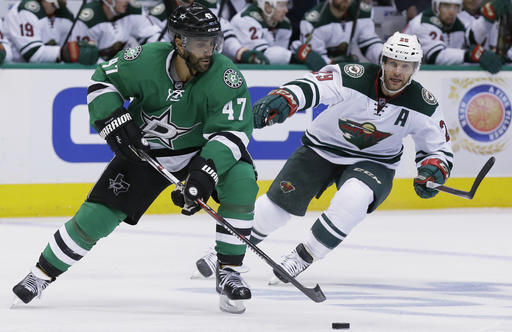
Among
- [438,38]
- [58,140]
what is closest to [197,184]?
[58,140]

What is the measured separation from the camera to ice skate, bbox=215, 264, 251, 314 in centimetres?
383

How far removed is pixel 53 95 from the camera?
6.70 m

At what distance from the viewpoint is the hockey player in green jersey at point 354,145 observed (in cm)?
454

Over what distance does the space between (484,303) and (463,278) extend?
73cm

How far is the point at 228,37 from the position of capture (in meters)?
7.32

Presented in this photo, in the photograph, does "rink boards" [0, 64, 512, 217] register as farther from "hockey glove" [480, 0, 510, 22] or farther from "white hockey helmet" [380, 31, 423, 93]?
"white hockey helmet" [380, 31, 423, 93]

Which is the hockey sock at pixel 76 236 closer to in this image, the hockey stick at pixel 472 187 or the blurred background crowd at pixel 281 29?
the hockey stick at pixel 472 187

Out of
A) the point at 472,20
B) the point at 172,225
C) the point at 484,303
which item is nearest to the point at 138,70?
the point at 484,303

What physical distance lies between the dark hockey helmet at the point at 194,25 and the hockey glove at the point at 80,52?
9.64ft

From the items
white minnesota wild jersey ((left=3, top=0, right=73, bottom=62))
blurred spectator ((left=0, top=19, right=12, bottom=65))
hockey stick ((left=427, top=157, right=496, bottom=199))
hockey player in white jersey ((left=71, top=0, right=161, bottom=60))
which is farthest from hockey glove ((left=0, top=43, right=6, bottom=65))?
hockey stick ((left=427, top=157, right=496, bottom=199))

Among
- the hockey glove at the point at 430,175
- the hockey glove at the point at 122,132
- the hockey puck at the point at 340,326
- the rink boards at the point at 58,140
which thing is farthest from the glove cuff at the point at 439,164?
the rink boards at the point at 58,140

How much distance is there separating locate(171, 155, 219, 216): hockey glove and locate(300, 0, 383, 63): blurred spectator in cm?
392

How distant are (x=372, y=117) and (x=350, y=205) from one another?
1.38 feet

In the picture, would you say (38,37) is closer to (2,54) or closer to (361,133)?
(2,54)
